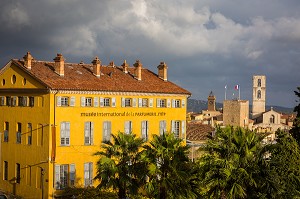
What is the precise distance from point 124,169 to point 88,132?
508 inches

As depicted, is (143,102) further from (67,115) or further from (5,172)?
(5,172)

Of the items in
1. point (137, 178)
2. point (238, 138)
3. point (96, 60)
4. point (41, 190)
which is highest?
point (96, 60)

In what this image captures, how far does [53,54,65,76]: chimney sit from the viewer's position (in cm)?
4577

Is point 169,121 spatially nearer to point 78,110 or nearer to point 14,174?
point 78,110

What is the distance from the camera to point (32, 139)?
45719 millimetres

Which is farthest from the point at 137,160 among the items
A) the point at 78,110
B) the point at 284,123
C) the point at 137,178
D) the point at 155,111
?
the point at 284,123

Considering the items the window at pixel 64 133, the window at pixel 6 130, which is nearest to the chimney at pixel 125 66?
the window at pixel 64 133

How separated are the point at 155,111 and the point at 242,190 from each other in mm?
23417

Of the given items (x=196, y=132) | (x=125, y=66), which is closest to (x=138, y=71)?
(x=125, y=66)

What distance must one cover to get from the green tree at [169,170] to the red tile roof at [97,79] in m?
14.9

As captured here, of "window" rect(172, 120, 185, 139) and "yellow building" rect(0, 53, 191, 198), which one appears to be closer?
"yellow building" rect(0, 53, 191, 198)

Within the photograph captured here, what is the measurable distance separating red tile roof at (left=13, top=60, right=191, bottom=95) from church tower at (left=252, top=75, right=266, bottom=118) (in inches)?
5324

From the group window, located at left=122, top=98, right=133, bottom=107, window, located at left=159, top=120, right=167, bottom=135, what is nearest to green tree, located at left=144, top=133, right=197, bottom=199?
window, located at left=122, top=98, right=133, bottom=107

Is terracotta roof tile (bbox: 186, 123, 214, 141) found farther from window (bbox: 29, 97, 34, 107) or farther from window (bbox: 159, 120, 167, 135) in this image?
window (bbox: 29, 97, 34, 107)
